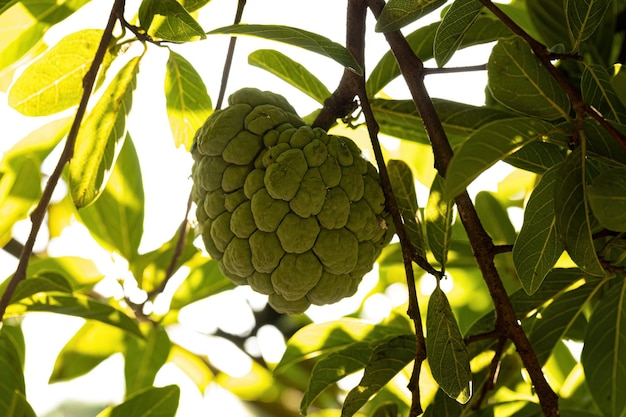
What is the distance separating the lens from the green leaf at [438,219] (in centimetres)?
129

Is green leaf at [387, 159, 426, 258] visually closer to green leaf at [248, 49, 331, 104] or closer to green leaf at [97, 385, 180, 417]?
green leaf at [248, 49, 331, 104]

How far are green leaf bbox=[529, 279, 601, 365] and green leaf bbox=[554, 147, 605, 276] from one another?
0.42m

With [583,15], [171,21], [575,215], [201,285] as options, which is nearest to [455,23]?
[583,15]

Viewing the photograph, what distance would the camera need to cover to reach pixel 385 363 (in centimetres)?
129

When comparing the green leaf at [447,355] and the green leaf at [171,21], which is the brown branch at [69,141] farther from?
the green leaf at [447,355]

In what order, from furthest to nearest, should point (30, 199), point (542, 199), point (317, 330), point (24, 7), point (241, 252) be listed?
point (30, 199) < point (317, 330) < point (24, 7) < point (241, 252) < point (542, 199)

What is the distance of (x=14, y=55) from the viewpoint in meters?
1.50

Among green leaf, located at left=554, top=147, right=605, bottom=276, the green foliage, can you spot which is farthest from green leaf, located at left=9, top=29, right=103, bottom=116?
green leaf, located at left=554, top=147, right=605, bottom=276

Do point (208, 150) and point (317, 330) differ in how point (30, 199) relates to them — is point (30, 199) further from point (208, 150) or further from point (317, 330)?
point (317, 330)

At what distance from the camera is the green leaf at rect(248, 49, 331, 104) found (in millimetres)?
1535

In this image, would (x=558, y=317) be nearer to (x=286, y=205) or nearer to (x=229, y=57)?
(x=286, y=205)

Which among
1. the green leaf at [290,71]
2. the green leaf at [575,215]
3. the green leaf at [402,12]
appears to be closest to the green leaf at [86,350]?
the green leaf at [290,71]

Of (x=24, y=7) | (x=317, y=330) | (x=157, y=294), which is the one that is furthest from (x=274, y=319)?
(x=24, y=7)

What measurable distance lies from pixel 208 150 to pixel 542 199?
59 cm
